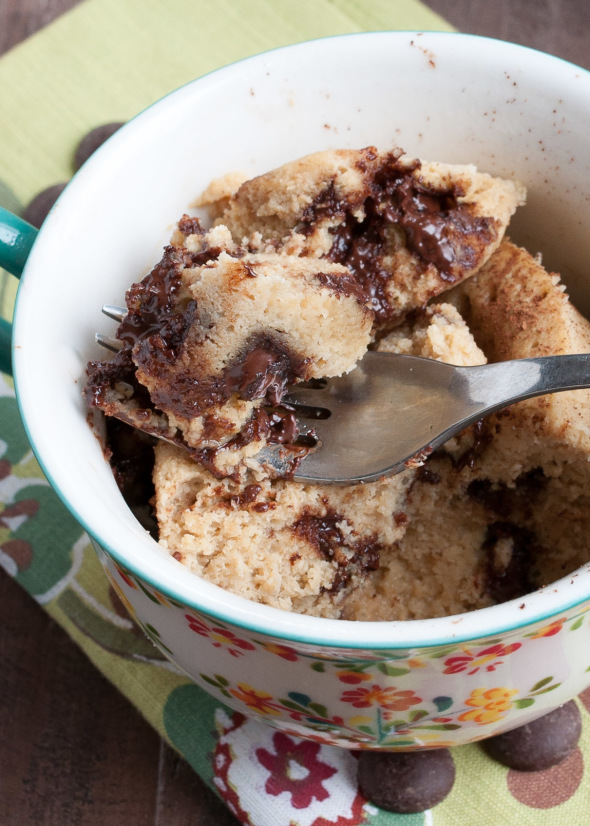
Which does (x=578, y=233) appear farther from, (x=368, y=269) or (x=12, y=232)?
(x=12, y=232)

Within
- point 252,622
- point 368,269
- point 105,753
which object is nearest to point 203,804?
point 105,753

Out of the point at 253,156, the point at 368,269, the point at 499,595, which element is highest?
the point at 253,156

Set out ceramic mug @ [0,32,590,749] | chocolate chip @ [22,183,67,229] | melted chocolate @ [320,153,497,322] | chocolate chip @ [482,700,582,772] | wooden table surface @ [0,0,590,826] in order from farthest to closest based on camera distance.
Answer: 1. chocolate chip @ [22,183,67,229]
2. wooden table surface @ [0,0,590,826]
3. chocolate chip @ [482,700,582,772]
4. melted chocolate @ [320,153,497,322]
5. ceramic mug @ [0,32,590,749]

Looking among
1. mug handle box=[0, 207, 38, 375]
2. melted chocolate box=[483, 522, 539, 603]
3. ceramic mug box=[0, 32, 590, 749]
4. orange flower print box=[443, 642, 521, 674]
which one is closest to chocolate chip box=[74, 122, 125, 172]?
ceramic mug box=[0, 32, 590, 749]

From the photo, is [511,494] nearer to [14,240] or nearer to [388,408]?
[388,408]

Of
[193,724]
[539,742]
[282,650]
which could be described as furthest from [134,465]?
[539,742]

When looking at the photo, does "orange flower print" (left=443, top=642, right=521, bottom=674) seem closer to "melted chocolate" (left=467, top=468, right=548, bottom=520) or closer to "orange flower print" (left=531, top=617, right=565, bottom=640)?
"orange flower print" (left=531, top=617, right=565, bottom=640)
